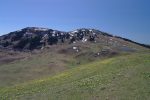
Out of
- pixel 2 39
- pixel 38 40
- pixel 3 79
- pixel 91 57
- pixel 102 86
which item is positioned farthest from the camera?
pixel 2 39

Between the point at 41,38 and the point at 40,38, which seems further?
the point at 41,38

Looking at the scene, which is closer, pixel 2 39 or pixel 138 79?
pixel 138 79

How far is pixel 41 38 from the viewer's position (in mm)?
170625

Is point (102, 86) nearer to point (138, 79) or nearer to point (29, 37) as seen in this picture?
point (138, 79)

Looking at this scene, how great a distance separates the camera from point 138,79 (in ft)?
126

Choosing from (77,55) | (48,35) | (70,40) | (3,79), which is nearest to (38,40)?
(48,35)

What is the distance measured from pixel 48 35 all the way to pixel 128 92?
14192cm

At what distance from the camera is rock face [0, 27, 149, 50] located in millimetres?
159500

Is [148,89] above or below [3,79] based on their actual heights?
above

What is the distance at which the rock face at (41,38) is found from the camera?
523ft

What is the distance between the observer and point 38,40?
168250 mm

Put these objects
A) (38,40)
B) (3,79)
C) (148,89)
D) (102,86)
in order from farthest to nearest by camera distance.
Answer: (38,40) < (3,79) < (102,86) < (148,89)

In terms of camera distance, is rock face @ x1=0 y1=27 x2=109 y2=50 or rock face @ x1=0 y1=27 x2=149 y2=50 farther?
rock face @ x1=0 y1=27 x2=109 y2=50

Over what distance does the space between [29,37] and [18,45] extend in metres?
7.24
